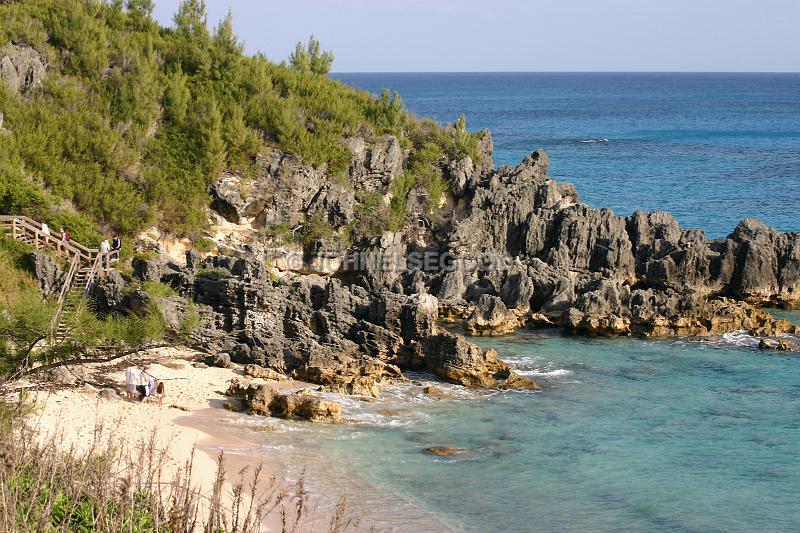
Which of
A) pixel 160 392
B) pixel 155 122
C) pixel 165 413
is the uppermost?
pixel 155 122

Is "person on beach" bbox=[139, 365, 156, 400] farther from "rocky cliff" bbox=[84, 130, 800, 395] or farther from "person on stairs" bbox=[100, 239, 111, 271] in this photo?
"person on stairs" bbox=[100, 239, 111, 271]

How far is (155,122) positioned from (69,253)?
10.1 meters

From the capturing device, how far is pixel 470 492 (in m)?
20.5

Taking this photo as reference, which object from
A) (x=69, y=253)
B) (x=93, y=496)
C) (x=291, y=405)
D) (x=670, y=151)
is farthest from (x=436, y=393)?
(x=670, y=151)

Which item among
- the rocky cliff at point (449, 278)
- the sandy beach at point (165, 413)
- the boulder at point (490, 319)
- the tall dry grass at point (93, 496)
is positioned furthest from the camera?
the boulder at point (490, 319)

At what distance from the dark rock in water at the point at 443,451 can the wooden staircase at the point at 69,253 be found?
12.8 metres

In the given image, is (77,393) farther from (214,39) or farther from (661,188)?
(661,188)

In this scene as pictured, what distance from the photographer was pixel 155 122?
41.2m

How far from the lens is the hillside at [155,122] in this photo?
36.2 m

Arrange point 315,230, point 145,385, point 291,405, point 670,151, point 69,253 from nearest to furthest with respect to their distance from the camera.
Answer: point 291,405, point 145,385, point 69,253, point 315,230, point 670,151

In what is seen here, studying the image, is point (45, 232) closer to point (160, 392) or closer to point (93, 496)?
point (160, 392)

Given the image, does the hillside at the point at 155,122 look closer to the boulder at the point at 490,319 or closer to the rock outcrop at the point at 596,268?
the rock outcrop at the point at 596,268

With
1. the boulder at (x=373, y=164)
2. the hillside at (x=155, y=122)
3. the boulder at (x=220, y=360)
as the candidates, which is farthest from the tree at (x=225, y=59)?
the boulder at (x=220, y=360)

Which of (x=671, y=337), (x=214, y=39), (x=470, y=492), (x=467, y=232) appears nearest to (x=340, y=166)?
(x=467, y=232)
